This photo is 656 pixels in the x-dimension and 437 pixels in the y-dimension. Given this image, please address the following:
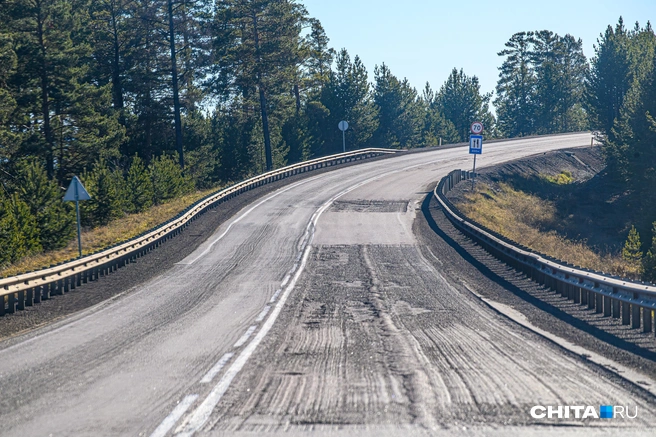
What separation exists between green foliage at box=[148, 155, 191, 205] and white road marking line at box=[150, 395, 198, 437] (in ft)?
100

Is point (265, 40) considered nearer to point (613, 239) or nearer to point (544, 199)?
point (544, 199)

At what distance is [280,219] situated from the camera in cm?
2803

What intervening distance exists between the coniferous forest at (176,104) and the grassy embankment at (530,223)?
287 inches

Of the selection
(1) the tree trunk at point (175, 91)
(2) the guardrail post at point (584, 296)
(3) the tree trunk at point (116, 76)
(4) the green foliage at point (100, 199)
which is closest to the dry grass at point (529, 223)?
(2) the guardrail post at point (584, 296)

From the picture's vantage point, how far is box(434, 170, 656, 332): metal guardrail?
10.2 m

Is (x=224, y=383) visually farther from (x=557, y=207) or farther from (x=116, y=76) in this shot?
(x=116, y=76)

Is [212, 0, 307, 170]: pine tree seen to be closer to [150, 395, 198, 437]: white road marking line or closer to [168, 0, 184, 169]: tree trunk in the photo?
[168, 0, 184, 169]: tree trunk

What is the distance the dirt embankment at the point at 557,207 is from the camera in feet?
98.1

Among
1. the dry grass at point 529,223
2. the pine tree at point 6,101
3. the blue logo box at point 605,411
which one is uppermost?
the pine tree at point 6,101

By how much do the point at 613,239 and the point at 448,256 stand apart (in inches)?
899

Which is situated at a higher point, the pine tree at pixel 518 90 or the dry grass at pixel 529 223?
the pine tree at pixel 518 90

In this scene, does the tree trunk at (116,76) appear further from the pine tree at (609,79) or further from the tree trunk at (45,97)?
the pine tree at (609,79)

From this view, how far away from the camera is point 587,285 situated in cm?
1216

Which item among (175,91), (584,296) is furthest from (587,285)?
(175,91)
